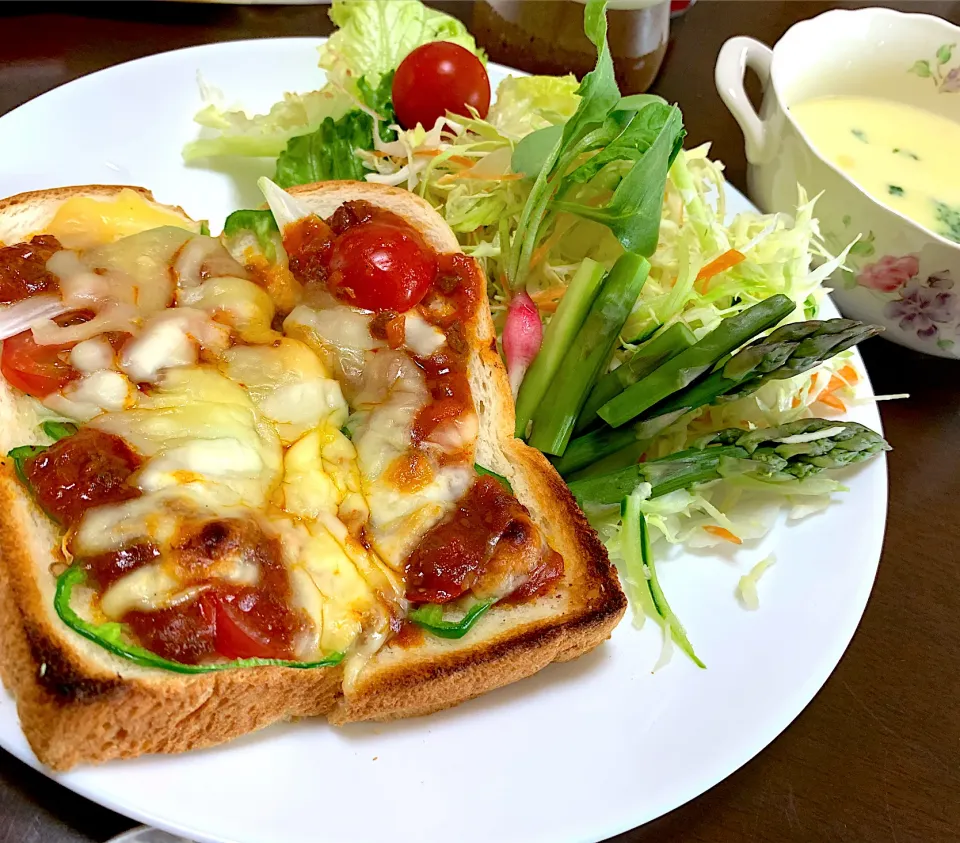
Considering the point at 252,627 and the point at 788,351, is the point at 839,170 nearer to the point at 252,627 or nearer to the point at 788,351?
the point at 788,351

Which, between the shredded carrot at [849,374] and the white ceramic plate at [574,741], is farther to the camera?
the shredded carrot at [849,374]

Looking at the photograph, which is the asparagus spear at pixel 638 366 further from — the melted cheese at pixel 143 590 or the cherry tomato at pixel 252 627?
the melted cheese at pixel 143 590

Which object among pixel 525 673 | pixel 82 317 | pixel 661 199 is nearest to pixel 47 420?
pixel 82 317

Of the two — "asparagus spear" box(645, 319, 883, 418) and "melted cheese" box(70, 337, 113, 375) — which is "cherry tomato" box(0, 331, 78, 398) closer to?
"melted cheese" box(70, 337, 113, 375)

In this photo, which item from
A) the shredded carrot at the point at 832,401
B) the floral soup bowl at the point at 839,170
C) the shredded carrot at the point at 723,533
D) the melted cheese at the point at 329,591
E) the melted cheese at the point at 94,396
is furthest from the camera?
the floral soup bowl at the point at 839,170

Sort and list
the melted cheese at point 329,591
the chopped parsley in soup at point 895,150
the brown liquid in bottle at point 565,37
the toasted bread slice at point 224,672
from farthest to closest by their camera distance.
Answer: the brown liquid in bottle at point 565,37, the chopped parsley in soup at point 895,150, the melted cheese at point 329,591, the toasted bread slice at point 224,672

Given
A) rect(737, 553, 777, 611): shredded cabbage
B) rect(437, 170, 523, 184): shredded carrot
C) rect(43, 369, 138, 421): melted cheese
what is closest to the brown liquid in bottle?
rect(437, 170, 523, 184): shredded carrot

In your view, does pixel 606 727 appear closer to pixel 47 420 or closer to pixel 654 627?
pixel 654 627

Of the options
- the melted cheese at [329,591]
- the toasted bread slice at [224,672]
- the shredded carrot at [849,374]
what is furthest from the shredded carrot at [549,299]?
the melted cheese at [329,591]
